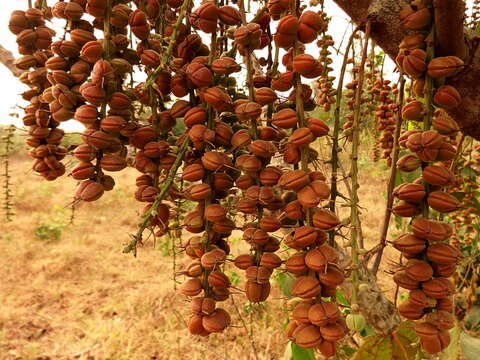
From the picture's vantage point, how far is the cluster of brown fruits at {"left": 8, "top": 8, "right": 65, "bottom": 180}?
846mm

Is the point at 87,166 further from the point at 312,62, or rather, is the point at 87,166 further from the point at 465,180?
the point at 465,180

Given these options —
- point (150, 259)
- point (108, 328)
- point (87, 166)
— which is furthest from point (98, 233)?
point (87, 166)

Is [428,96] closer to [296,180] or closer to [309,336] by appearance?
[296,180]

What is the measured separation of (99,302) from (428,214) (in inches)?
189

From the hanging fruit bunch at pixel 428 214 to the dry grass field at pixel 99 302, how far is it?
1868 millimetres

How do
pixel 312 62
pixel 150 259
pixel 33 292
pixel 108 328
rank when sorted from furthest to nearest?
pixel 150 259 → pixel 33 292 → pixel 108 328 → pixel 312 62

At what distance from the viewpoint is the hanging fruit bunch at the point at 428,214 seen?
680 millimetres

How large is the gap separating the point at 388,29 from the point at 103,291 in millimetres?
4913

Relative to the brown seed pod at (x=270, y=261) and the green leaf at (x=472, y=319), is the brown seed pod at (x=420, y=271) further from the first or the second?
the green leaf at (x=472, y=319)

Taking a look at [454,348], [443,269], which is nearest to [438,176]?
[443,269]

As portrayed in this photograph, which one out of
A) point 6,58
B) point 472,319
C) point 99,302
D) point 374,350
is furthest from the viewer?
point 99,302

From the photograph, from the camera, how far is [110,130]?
2.34ft

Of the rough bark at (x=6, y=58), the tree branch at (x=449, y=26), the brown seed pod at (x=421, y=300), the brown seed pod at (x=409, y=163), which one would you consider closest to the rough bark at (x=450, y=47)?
the tree branch at (x=449, y=26)

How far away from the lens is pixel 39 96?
897 mm
